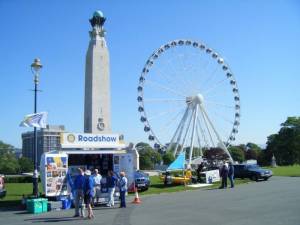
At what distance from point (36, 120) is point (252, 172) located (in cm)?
1945

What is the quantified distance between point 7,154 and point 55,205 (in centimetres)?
6502

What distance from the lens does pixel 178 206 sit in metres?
17.6

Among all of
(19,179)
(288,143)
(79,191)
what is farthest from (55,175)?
(288,143)

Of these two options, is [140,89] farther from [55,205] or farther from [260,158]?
[260,158]

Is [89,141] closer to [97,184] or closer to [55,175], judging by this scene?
[55,175]

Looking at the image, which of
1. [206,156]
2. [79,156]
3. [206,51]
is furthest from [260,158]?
[79,156]

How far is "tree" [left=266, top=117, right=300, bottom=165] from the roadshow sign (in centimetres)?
6848

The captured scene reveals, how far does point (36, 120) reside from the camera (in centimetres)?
2094

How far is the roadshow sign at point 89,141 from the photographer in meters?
21.3

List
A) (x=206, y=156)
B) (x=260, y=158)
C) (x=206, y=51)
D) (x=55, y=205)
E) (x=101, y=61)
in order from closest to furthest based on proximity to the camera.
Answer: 1. (x=55, y=205)
2. (x=101, y=61)
3. (x=206, y=51)
4. (x=206, y=156)
5. (x=260, y=158)

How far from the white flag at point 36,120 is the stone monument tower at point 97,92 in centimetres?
1819

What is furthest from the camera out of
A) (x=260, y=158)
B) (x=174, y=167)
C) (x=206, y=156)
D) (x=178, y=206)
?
(x=260, y=158)

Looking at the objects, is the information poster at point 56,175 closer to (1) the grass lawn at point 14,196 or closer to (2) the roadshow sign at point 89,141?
(2) the roadshow sign at point 89,141

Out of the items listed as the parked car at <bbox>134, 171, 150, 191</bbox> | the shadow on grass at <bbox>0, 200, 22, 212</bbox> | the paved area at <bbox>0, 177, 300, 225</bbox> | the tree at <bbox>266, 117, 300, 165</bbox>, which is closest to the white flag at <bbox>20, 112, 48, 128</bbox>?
the shadow on grass at <bbox>0, 200, 22, 212</bbox>
